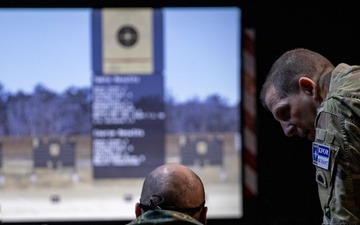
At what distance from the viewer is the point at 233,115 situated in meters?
3.97

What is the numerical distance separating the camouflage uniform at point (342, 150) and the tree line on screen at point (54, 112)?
177 centimetres

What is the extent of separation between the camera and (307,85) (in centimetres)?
227

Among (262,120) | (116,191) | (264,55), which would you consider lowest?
(116,191)

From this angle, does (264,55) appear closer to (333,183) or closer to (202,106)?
(202,106)

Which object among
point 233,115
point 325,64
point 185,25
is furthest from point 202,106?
point 325,64

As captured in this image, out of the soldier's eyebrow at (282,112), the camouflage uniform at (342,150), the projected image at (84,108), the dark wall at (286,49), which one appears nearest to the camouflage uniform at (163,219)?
the camouflage uniform at (342,150)

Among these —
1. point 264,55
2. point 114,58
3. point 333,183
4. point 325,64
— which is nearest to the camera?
point 333,183

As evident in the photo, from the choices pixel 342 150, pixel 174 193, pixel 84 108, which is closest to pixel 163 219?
pixel 174 193

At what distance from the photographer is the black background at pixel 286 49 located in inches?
165

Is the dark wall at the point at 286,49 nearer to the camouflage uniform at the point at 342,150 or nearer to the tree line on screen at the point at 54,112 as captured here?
the tree line on screen at the point at 54,112

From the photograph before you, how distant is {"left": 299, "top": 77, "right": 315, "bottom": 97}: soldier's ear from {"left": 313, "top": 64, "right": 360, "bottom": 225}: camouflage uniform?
10cm

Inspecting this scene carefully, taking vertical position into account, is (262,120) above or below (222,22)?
below

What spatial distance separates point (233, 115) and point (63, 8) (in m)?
1.00

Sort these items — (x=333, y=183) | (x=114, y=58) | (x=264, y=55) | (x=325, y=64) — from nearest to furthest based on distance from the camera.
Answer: (x=333, y=183)
(x=325, y=64)
(x=114, y=58)
(x=264, y=55)
